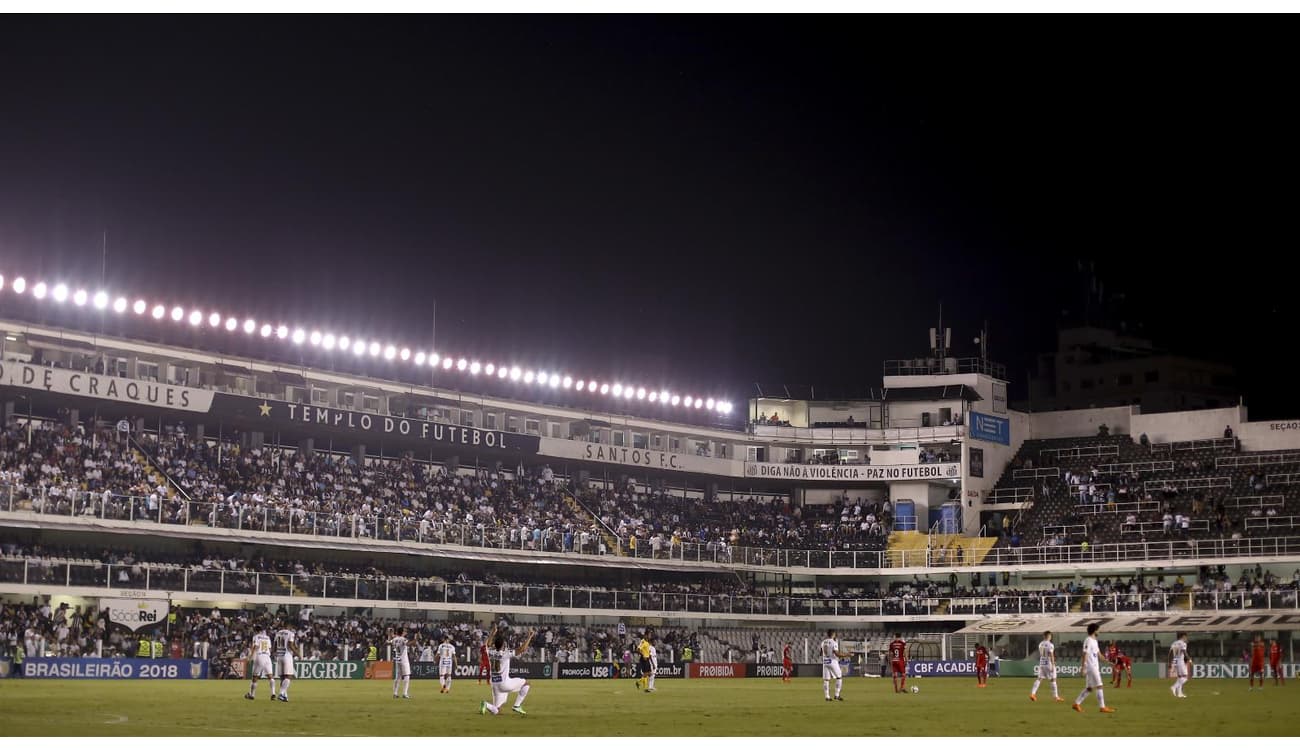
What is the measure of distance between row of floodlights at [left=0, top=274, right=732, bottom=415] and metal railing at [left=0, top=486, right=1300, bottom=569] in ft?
37.7

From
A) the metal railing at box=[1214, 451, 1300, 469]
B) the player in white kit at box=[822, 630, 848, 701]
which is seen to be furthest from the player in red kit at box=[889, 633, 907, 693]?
the metal railing at box=[1214, 451, 1300, 469]

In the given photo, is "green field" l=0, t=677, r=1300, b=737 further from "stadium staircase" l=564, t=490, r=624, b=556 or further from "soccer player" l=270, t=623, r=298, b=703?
"stadium staircase" l=564, t=490, r=624, b=556

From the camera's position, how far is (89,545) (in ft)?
224

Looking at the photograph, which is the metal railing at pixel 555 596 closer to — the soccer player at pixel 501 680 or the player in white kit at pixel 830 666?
the player in white kit at pixel 830 666

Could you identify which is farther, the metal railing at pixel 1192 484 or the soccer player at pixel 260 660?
the metal railing at pixel 1192 484

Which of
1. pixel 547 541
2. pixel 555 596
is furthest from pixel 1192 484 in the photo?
pixel 555 596

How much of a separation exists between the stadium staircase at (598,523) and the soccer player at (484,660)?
9.90 metres

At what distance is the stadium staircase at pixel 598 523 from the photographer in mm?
86681

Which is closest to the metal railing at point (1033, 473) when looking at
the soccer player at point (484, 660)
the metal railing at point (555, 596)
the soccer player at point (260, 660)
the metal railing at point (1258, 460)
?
the metal railing at point (1258, 460)

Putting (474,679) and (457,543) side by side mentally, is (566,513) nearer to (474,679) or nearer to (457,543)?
(457,543)

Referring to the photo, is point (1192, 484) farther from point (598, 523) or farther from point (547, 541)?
point (547, 541)

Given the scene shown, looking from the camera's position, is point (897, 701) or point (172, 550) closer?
point (897, 701)

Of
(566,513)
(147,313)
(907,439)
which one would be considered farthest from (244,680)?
(907,439)

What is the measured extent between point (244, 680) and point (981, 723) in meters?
35.6
